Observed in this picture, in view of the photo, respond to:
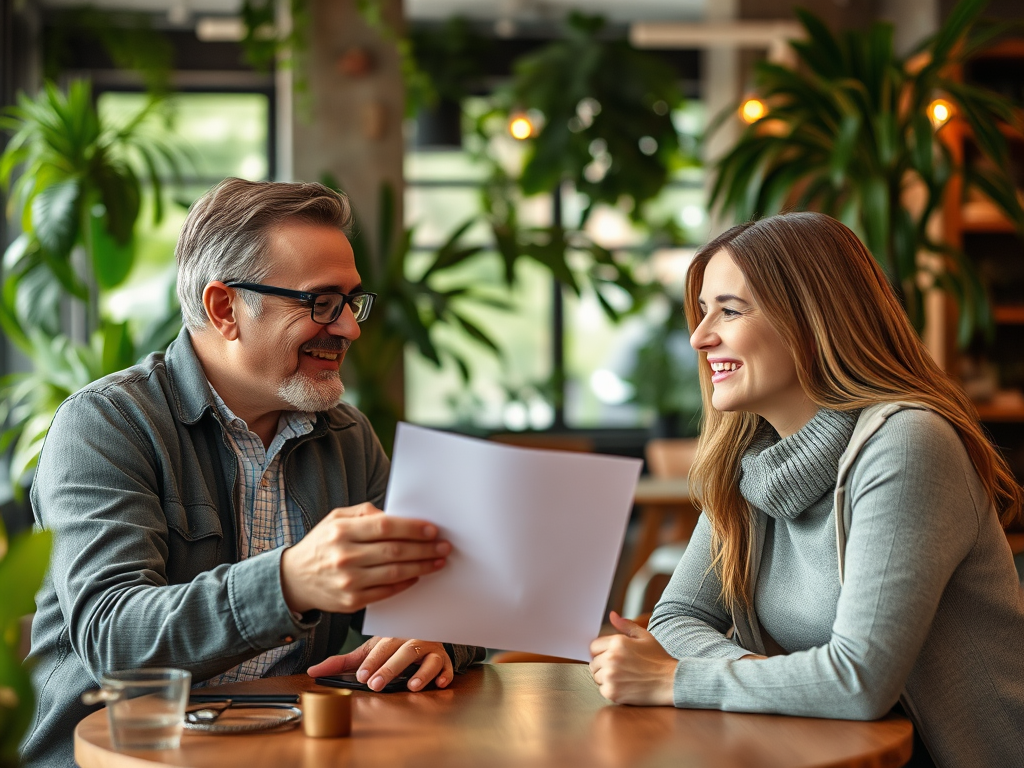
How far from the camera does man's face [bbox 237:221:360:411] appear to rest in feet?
5.48

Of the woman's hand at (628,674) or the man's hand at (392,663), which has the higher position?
the woman's hand at (628,674)

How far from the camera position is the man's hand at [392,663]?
4.69ft

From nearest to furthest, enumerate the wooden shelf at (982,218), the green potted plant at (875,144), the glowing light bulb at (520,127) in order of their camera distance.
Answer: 1. the green potted plant at (875,144)
2. the wooden shelf at (982,218)
3. the glowing light bulb at (520,127)

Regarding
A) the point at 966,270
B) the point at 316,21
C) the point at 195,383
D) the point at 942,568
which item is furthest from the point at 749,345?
the point at 316,21

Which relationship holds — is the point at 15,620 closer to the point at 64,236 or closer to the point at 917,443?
the point at 917,443

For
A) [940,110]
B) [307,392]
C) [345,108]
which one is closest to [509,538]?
[307,392]

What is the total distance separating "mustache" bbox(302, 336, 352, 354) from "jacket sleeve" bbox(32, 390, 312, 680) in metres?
0.28

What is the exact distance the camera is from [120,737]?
113 centimetres

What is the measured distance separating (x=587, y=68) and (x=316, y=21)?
1.84 m

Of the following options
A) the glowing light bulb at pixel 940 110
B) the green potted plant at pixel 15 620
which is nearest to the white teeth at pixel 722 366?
the green potted plant at pixel 15 620

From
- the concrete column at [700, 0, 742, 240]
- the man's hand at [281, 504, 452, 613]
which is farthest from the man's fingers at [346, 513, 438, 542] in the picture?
the concrete column at [700, 0, 742, 240]

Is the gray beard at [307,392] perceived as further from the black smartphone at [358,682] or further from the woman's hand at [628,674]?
the woman's hand at [628,674]

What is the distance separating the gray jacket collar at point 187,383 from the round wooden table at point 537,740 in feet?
1.59

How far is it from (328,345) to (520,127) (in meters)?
4.24
